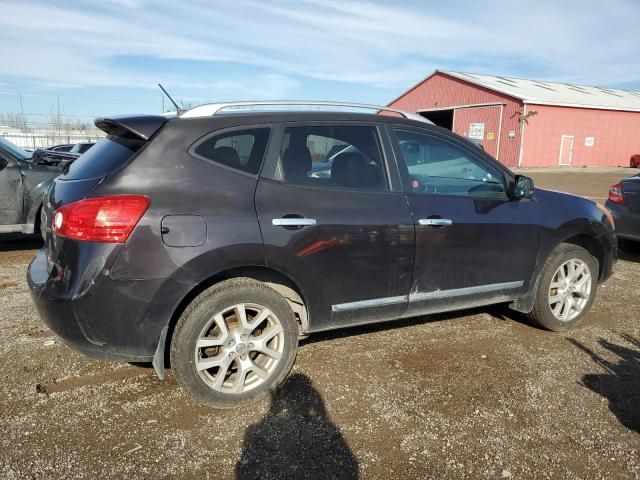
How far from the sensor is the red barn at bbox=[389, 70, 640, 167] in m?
29.9

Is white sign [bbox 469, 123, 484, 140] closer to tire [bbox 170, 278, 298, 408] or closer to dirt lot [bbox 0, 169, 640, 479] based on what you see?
dirt lot [bbox 0, 169, 640, 479]

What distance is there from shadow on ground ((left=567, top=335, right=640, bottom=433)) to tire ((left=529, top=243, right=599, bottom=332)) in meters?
0.24

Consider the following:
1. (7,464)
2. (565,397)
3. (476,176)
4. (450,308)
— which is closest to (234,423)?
(7,464)

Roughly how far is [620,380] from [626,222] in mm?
3853

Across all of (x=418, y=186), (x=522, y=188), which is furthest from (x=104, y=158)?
(x=522, y=188)

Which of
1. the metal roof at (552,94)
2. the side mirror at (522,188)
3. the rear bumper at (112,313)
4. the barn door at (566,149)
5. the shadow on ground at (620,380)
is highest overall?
the metal roof at (552,94)

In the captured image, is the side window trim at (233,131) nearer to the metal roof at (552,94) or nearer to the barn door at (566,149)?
the metal roof at (552,94)

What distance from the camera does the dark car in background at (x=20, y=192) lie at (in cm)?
634

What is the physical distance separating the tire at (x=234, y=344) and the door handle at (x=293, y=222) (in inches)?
15.1

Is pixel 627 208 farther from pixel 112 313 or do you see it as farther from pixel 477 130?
pixel 477 130

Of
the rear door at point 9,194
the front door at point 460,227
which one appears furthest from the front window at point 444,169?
the rear door at point 9,194

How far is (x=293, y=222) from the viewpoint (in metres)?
2.88

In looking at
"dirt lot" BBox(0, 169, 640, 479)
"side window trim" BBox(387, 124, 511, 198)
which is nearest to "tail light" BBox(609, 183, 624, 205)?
"dirt lot" BBox(0, 169, 640, 479)

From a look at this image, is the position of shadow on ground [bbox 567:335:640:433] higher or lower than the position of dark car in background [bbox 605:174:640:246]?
lower
